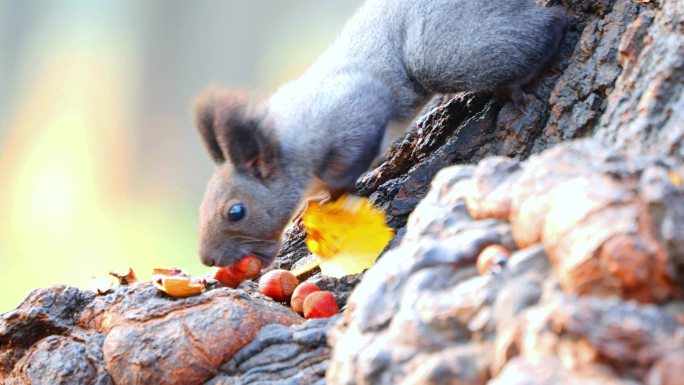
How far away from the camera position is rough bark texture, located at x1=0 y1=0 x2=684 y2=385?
0.60 metres

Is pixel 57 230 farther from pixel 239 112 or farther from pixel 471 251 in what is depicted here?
pixel 471 251

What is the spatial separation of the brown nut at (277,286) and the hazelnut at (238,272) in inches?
4.8

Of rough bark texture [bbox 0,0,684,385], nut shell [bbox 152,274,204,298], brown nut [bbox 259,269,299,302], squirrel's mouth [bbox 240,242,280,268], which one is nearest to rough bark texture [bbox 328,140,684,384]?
rough bark texture [bbox 0,0,684,385]

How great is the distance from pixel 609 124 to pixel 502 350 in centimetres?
65

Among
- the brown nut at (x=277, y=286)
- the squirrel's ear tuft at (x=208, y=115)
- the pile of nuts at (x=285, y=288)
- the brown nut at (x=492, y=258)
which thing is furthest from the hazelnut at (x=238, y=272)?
the brown nut at (x=492, y=258)

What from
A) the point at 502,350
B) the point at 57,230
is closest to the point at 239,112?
the point at 502,350

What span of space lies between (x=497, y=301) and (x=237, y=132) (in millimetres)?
1095

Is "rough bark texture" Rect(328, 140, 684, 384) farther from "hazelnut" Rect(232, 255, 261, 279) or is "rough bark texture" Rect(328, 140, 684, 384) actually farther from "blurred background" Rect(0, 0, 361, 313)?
"blurred background" Rect(0, 0, 361, 313)

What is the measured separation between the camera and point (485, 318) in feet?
2.22

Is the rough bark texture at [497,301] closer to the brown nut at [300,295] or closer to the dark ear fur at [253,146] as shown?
the brown nut at [300,295]

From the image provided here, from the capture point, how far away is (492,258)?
72cm

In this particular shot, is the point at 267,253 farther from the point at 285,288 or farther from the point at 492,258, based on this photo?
the point at 492,258

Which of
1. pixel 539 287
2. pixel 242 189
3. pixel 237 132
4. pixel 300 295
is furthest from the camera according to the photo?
pixel 242 189

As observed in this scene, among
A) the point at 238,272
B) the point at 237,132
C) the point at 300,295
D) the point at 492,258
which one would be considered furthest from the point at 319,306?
the point at 492,258
